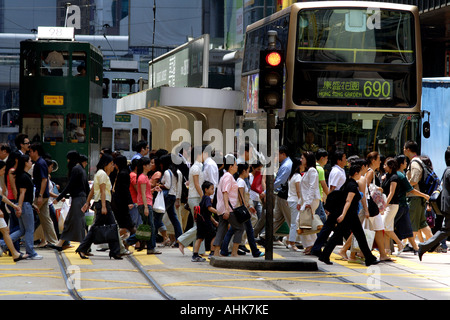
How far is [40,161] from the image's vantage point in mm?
12477

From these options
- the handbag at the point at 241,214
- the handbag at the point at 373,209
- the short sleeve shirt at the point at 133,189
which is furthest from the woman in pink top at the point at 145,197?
the handbag at the point at 373,209

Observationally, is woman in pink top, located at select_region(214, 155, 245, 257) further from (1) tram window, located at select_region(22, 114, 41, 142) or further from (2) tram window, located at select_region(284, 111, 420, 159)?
(1) tram window, located at select_region(22, 114, 41, 142)

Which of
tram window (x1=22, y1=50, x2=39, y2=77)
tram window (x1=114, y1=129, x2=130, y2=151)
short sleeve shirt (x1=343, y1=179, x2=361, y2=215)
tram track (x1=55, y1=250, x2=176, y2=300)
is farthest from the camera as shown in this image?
tram window (x1=114, y1=129, x2=130, y2=151)

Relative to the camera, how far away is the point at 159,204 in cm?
1297

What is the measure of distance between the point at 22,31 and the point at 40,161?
91.7 meters

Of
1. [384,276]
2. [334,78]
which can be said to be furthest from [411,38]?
[384,276]

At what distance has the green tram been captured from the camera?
22.7 metres

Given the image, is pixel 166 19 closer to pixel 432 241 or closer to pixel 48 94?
pixel 48 94

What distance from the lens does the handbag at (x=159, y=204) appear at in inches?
509

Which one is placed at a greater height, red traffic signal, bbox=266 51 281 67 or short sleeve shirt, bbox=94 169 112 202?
red traffic signal, bbox=266 51 281 67

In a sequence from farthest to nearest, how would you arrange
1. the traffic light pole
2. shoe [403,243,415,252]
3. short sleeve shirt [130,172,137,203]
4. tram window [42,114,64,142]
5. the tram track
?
tram window [42,114,64,142], shoe [403,243,415,252], short sleeve shirt [130,172,137,203], the traffic light pole, the tram track

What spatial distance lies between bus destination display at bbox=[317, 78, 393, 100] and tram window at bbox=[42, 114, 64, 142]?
986cm

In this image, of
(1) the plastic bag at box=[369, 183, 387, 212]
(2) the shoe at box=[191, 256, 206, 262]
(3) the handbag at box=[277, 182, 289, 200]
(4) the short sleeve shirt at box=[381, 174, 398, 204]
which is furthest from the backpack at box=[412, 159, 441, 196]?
(2) the shoe at box=[191, 256, 206, 262]

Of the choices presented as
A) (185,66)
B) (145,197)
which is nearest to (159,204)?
(145,197)
